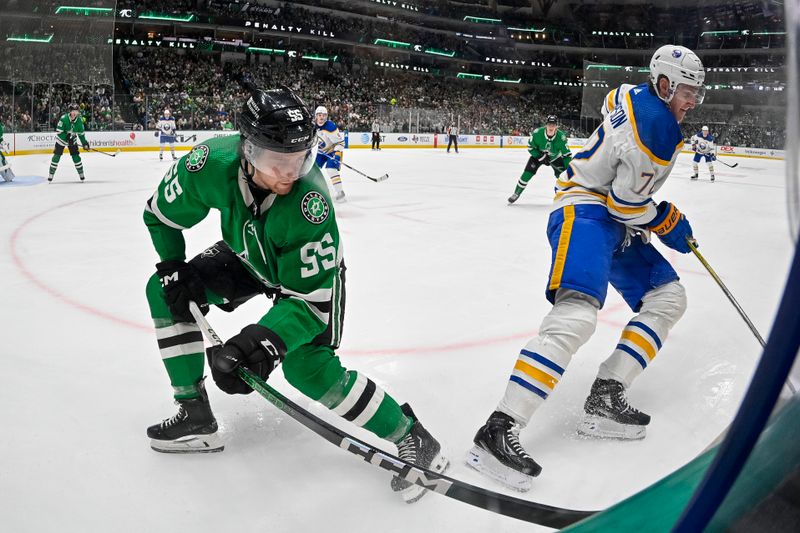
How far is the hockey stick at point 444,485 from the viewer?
162 centimetres

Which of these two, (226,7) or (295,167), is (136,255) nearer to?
(295,167)

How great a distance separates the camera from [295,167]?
1.87 m

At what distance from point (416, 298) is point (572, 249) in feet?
6.28

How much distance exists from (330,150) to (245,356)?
24.1 ft

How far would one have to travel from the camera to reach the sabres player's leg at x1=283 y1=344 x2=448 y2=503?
79.9 inches

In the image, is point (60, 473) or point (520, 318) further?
point (520, 318)

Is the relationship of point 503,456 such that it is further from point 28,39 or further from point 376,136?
point 376,136

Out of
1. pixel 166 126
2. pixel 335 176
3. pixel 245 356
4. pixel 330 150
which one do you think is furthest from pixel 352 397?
pixel 166 126

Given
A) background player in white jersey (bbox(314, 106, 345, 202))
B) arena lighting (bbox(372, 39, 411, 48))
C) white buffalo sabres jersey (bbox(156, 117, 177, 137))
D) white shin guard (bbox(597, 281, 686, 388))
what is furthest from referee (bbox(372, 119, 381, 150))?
white shin guard (bbox(597, 281, 686, 388))

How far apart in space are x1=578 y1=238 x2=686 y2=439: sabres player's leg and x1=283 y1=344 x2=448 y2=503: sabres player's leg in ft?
2.40

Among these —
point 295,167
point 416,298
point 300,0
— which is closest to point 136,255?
point 416,298

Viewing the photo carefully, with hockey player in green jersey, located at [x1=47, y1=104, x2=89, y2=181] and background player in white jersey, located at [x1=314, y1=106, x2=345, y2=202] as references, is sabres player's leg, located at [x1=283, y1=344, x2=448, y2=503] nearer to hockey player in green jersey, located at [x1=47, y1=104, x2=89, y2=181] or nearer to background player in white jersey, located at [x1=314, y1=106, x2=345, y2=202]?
background player in white jersey, located at [x1=314, y1=106, x2=345, y2=202]

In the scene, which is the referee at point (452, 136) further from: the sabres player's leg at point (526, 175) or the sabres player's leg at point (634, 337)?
the sabres player's leg at point (634, 337)

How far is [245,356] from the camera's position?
5.70ft
